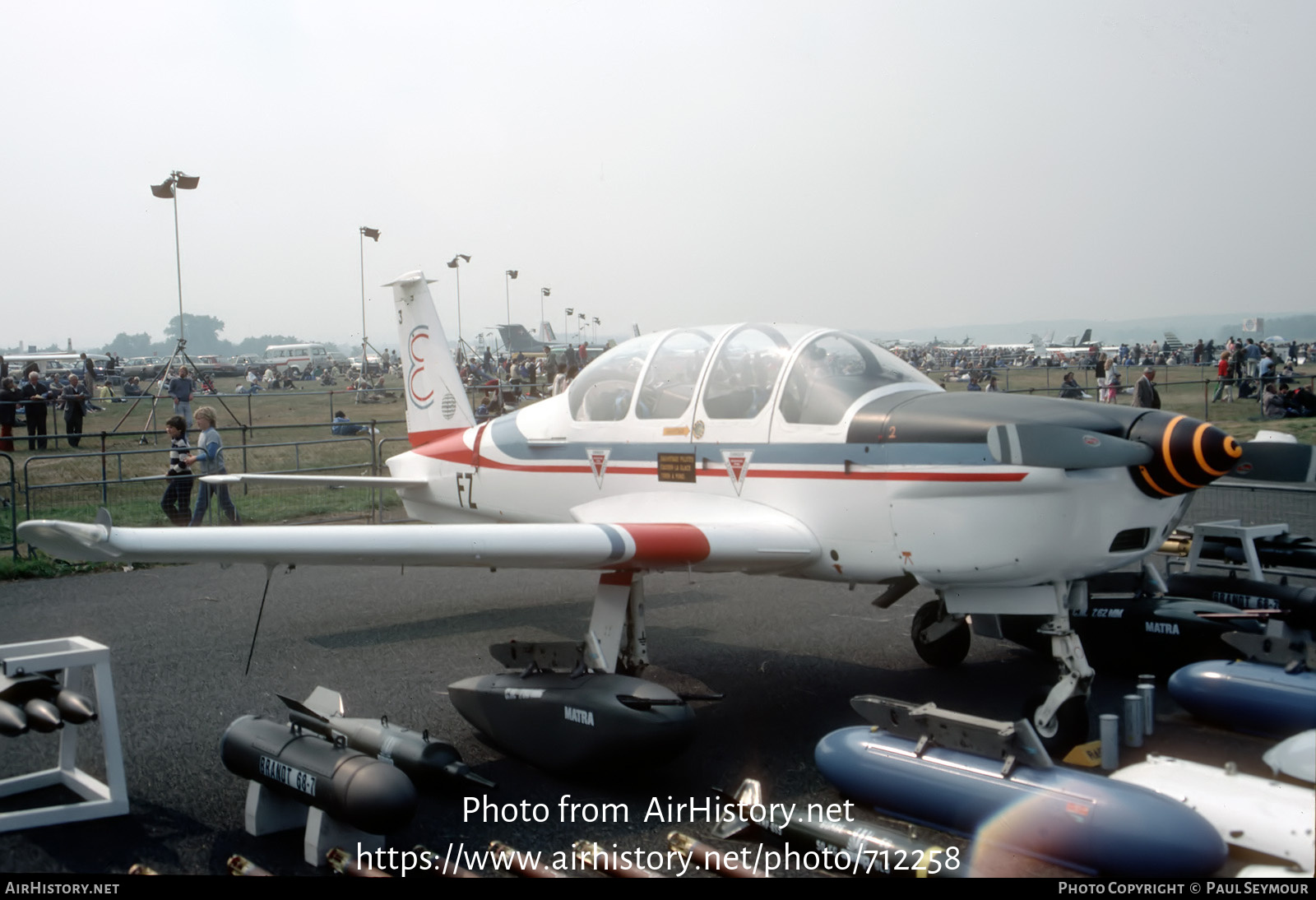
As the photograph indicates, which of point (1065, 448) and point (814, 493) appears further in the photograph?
point (814, 493)

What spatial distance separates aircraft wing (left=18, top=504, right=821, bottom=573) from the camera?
4.57 meters

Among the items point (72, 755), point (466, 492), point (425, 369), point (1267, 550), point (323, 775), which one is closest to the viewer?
point (323, 775)

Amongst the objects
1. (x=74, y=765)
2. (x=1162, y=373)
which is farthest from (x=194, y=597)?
(x=1162, y=373)

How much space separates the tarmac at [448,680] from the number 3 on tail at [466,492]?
1065 millimetres

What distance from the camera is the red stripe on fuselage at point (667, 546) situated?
5539 millimetres

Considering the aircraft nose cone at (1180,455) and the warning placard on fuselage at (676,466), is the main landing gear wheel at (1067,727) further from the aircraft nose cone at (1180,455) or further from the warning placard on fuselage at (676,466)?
the warning placard on fuselage at (676,466)

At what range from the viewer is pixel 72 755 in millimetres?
5055

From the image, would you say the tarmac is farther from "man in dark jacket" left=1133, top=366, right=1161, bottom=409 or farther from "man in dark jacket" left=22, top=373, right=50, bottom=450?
"man in dark jacket" left=22, top=373, right=50, bottom=450

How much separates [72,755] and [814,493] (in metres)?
4.14

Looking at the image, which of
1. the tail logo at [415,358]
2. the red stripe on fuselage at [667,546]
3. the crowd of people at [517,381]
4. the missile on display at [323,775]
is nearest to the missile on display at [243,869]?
the missile on display at [323,775]

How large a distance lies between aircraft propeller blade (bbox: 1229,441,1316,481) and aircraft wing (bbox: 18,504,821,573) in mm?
3246

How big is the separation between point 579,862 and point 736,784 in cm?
111

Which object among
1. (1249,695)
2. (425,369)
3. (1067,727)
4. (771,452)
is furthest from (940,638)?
(425,369)

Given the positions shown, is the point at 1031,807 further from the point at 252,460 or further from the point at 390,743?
the point at 252,460
